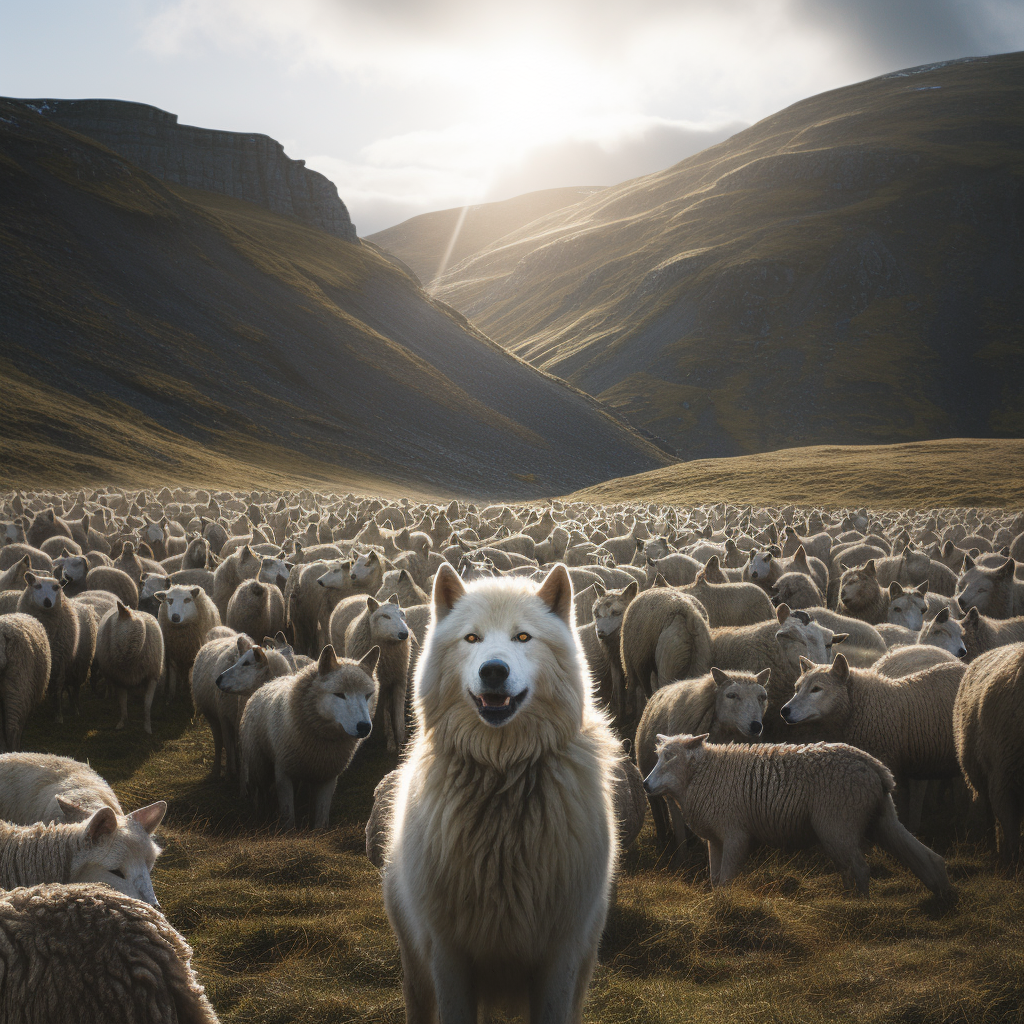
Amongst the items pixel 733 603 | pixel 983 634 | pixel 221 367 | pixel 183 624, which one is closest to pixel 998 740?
pixel 983 634

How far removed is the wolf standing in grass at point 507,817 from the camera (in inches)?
141

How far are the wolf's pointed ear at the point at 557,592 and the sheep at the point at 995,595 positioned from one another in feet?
38.4

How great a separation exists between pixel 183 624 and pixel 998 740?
1087 cm

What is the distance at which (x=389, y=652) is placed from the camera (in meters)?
10.5

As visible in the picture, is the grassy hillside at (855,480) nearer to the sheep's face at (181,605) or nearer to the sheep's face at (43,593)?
the sheep's face at (181,605)

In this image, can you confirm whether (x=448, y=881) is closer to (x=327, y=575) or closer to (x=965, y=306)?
(x=327, y=575)

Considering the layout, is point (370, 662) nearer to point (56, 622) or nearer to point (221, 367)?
point (56, 622)

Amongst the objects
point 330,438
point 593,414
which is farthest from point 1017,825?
point 593,414

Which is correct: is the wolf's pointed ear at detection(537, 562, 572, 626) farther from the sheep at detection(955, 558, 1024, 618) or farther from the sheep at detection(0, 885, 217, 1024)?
the sheep at detection(955, 558, 1024, 618)

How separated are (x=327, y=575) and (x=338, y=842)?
7.16m

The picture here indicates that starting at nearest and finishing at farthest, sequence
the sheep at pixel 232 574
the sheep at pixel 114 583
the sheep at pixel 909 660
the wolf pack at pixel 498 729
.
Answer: the wolf pack at pixel 498 729
the sheep at pixel 909 660
the sheep at pixel 114 583
the sheep at pixel 232 574

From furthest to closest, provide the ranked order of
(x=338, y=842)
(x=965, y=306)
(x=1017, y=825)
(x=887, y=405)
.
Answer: (x=965, y=306) < (x=887, y=405) < (x=338, y=842) < (x=1017, y=825)

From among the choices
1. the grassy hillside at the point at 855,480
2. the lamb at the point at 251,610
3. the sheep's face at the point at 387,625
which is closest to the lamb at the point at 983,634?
the sheep's face at the point at 387,625

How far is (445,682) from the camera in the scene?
3.67 meters
